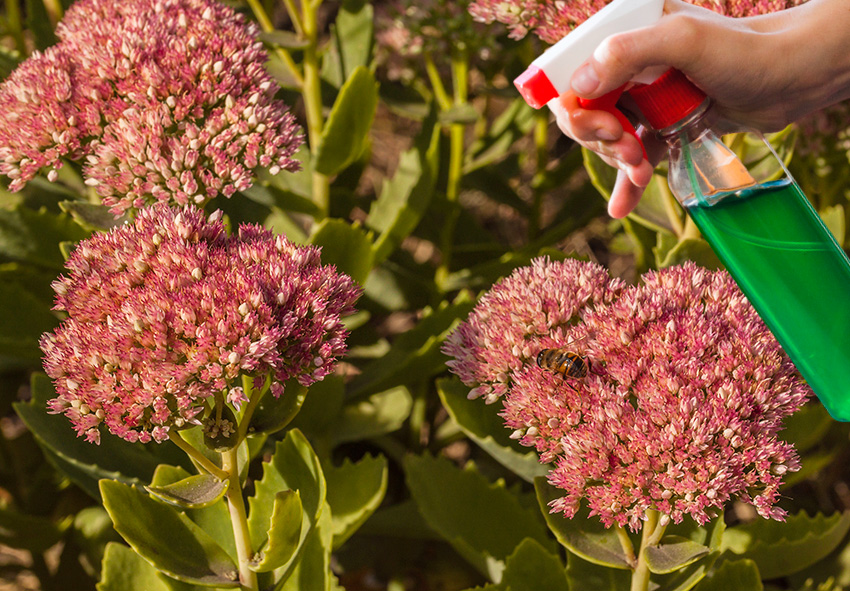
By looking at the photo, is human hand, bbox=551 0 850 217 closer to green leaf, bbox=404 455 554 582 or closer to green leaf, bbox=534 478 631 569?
green leaf, bbox=534 478 631 569

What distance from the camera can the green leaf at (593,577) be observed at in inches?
46.1

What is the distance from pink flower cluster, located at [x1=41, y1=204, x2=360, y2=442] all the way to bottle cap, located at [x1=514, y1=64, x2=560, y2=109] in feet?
1.08

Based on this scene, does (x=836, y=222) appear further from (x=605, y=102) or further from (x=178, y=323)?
(x=178, y=323)

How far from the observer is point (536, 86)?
86cm

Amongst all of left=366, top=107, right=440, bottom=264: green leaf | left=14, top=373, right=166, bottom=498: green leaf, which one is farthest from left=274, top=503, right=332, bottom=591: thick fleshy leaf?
left=366, top=107, right=440, bottom=264: green leaf

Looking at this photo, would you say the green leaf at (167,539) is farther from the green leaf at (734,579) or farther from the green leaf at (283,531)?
the green leaf at (734,579)

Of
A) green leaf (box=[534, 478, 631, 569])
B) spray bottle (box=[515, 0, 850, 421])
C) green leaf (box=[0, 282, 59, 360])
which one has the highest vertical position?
green leaf (box=[0, 282, 59, 360])

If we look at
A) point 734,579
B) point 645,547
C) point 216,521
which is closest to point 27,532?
point 216,521

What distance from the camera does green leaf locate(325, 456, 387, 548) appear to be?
126cm

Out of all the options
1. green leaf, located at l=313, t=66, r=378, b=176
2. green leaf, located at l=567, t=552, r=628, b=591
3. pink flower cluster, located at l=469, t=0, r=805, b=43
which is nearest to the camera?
green leaf, located at l=567, t=552, r=628, b=591

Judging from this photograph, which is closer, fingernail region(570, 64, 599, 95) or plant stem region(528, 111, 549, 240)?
fingernail region(570, 64, 599, 95)

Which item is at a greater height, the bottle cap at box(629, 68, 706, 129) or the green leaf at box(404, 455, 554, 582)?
the bottle cap at box(629, 68, 706, 129)

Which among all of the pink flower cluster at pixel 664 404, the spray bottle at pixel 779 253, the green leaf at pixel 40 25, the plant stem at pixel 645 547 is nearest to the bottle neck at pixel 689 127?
the spray bottle at pixel 779 253

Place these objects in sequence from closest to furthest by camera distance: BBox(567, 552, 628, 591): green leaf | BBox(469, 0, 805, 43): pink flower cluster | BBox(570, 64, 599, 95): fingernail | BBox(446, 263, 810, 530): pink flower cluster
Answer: BBox(570, 64, 599, 95): fingernail
BBox(446, 263, 810, 530): pink flower cluster
BBox(567, 552, 628, 591): green leaf
BBox(469, 0, 805, 43): pink flower cluster
